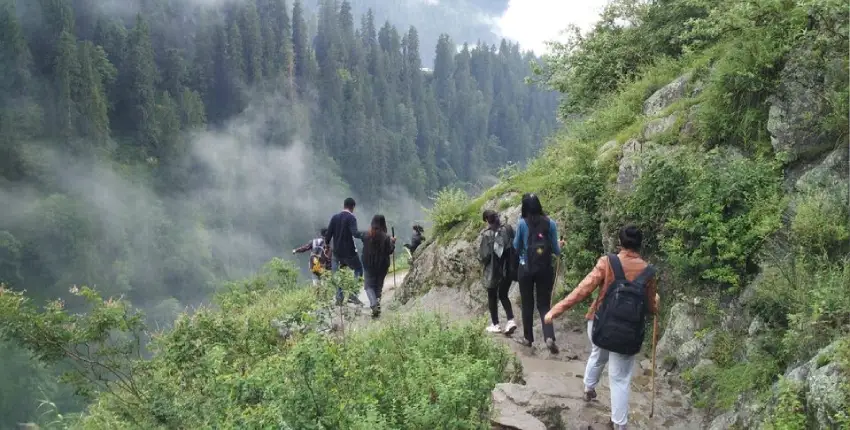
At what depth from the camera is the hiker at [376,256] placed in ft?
31.2

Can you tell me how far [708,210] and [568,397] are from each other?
2595mm

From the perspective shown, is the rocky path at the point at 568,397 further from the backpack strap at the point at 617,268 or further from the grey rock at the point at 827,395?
the grey rock at the point at 827,395

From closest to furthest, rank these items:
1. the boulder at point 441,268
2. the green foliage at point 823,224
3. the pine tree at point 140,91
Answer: the green foliage at point 823,224 → the boulder at point 441,268 → the pine tree at point 140,91

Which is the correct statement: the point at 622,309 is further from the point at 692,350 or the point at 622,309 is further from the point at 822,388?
the point at 692,350

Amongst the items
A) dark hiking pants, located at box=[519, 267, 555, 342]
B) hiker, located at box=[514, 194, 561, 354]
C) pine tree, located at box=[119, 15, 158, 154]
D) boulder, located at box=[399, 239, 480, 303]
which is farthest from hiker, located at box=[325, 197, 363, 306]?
pine tree, located at box=[119, 15, 158, 154]

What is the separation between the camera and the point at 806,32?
21.6ft

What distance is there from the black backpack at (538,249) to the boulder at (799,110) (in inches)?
108

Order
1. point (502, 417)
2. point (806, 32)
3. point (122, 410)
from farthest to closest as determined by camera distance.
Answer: point (806, 32)
point (122, 410)
point (502, 417)

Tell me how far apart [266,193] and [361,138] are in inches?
867

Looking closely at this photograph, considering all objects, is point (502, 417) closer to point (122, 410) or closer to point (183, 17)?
point (122, 410)

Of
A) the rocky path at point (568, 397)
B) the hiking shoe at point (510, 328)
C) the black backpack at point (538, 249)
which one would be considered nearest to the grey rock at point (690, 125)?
the black backpack at point (538, 249)

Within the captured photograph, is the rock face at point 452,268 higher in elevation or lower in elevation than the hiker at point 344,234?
lower

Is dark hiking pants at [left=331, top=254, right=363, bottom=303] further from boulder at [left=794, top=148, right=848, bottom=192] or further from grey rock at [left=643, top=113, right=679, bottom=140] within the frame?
boulder at [left=794, top=148, right=848, bottom=192]

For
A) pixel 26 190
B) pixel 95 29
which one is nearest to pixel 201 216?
pixel 26 190
